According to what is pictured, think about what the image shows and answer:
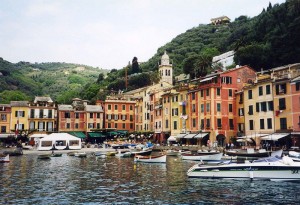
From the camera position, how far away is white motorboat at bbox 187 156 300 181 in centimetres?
2692

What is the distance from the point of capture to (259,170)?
27672mm

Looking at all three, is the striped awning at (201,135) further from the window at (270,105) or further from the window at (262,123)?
the window at (270,105)

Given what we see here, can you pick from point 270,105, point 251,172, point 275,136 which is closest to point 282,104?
point 270,105

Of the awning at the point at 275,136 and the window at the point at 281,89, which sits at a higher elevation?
the window at the point at 281,89

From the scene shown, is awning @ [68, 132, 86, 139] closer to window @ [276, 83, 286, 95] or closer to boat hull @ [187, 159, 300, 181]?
window @ [276, 83, 286, 95]

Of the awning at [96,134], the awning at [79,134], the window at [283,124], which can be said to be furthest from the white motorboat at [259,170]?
the awning at [96,134]

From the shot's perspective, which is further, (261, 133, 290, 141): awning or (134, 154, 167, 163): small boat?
(261, 133, 290, 141): awning

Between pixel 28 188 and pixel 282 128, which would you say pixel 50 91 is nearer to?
pixel 282 128

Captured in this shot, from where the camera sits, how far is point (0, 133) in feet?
265

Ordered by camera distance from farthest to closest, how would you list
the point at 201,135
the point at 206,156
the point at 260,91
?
1. the point at 201,135
2. the point at 260,91
3. the point at 206,156

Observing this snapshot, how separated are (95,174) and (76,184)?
6.56 m

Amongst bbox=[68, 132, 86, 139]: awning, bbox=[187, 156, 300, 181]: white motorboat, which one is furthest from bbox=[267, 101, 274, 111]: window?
bbox=[68, 132, 86, 139]: awning

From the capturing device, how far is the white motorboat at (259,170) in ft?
88.3

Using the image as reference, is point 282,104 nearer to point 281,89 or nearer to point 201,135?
point 281,89
